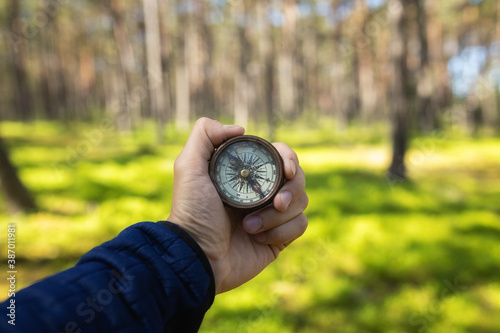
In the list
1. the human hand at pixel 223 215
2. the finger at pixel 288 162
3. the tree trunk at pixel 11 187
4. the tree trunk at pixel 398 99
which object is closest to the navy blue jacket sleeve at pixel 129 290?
the human hand at pixel 223 215

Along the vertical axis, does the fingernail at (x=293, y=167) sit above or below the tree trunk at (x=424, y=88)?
below

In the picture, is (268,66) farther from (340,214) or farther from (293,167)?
(293,167)

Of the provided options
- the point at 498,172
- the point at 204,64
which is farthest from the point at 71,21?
the point at 498,172

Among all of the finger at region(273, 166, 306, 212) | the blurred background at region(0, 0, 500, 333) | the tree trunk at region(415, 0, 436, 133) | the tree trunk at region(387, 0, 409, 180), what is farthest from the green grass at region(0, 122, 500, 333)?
the tree trunk at region(415, 0, 436, 133)

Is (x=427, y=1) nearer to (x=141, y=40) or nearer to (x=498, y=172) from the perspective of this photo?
(x=498, y=172)

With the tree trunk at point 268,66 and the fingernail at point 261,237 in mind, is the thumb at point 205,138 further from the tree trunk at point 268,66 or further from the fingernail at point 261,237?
the tree trunk at point 268,66

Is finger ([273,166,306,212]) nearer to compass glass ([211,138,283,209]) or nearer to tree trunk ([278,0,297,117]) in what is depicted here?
compass glass ([211,138,283,209])

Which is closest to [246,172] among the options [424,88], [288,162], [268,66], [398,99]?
[288,162]
